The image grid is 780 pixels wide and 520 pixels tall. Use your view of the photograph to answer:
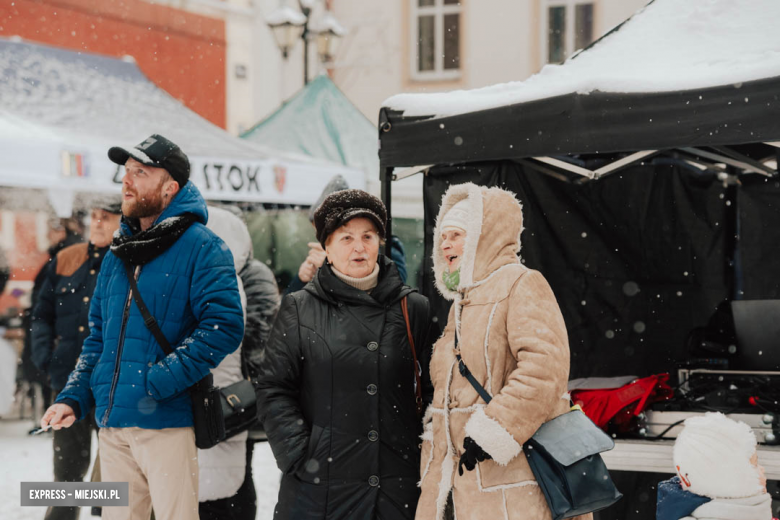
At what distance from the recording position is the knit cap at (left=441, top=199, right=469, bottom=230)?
2797mm

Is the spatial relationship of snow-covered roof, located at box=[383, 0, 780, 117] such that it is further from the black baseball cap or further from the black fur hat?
the black baseball cap

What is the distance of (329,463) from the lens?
2811 mm

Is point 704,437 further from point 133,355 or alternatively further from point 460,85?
point 460,85

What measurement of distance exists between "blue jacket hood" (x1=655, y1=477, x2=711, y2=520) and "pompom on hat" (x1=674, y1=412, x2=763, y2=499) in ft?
0.07

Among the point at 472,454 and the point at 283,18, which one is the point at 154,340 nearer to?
the point at 472,454

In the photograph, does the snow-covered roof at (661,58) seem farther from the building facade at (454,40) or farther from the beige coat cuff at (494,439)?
the building facade at (454,40)

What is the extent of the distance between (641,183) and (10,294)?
705 centimetres

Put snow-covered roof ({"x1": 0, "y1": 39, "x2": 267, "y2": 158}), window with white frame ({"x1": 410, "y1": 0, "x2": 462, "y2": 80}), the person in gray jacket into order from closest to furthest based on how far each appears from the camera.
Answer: the person in gray jacket < snow-covered roof ({"x1": 0, "y1": 39, "x2": 267, "y2": 158}) < window with white frame ({"x1": 410, "y1": 0, "x2": 462, "y2": 80})

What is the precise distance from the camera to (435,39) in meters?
16.4

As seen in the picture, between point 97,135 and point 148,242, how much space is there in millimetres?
3757

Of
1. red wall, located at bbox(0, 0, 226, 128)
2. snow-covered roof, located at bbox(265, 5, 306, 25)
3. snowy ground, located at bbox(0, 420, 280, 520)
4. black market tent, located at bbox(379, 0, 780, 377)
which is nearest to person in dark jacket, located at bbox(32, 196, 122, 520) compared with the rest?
snowy ground, located at bbox(0, 420, 280, 520)

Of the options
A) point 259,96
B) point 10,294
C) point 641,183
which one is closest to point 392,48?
point 259,96

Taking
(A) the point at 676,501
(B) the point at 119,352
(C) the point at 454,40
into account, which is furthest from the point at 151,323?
(C) the point at 454,40

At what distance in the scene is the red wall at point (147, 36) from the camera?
13.0m
